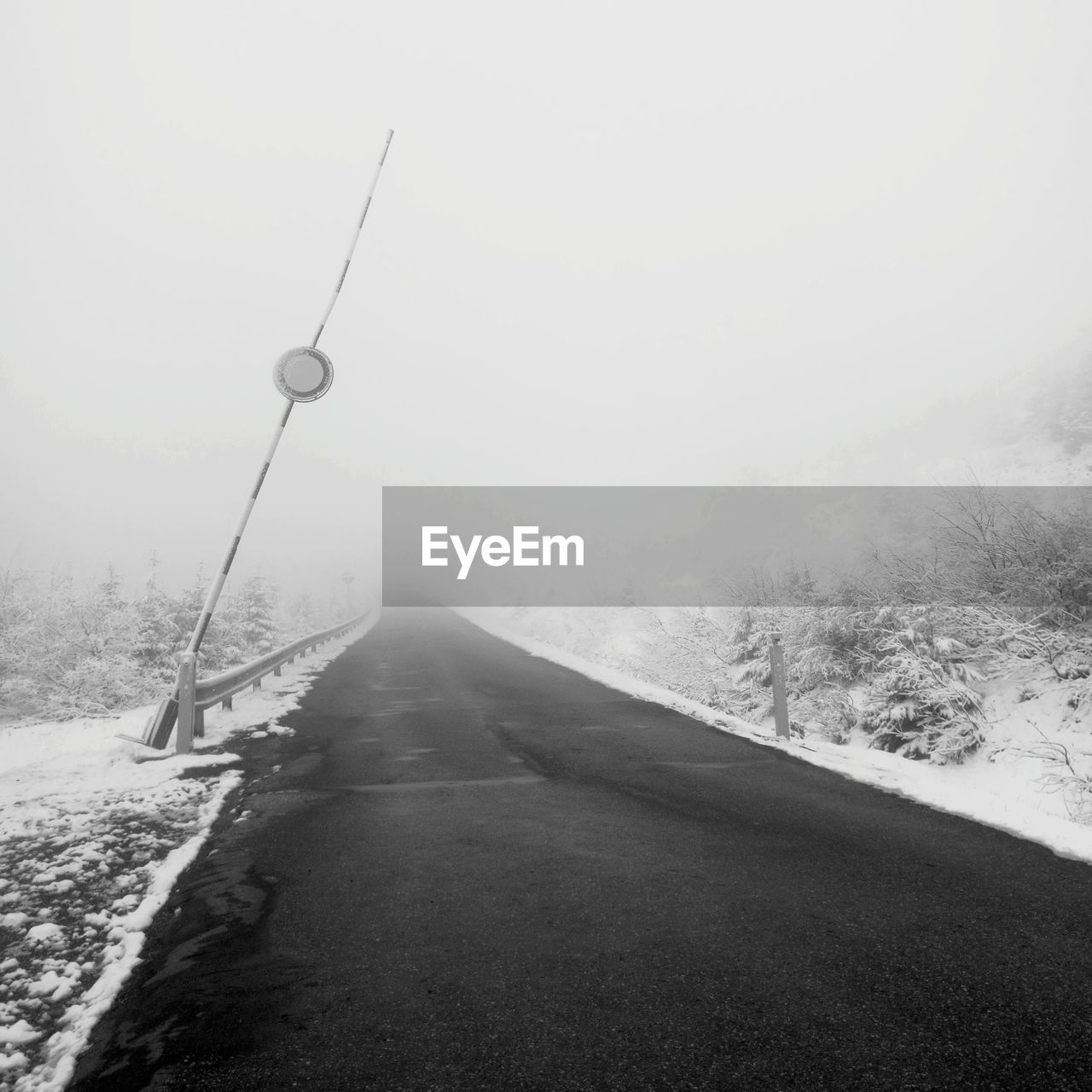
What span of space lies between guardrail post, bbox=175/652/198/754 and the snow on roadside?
20.7 ft

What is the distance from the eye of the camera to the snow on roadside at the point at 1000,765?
4602 millimetres

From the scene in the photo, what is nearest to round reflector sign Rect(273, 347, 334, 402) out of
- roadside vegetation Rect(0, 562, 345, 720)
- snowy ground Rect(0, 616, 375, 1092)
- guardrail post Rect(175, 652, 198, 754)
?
guardrail post Rect(175, 652, 198, 754)

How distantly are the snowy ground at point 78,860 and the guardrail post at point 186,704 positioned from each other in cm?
15

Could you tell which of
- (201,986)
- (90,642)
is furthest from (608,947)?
(90,642)

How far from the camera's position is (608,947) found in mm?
2988

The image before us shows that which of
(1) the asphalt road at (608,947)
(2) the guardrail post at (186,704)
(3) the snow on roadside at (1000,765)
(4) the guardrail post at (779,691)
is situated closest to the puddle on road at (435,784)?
(1) the asphalt road at (608,947)

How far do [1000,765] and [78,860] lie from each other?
29.5 feet

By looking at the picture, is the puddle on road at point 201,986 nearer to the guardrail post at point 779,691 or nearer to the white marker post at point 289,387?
the white marker post at point 289,387

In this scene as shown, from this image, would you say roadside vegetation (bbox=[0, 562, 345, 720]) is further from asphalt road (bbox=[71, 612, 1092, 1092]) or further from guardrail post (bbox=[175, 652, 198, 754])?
asphalt road (bbox=[71, 612, 1092, 1092])

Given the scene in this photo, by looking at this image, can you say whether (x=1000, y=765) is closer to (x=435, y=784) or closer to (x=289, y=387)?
(x=435, y=784)

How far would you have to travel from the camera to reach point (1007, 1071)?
6.66ft

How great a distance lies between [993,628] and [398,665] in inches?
514

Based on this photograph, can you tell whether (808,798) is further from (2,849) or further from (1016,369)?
(1016,369)
